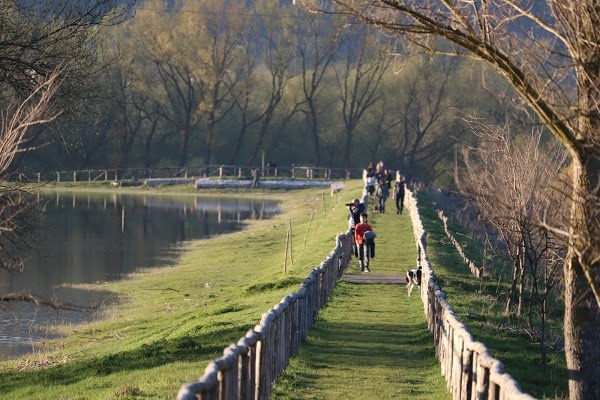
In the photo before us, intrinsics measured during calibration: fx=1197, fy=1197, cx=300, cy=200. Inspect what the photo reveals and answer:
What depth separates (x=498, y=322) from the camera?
23188 mm

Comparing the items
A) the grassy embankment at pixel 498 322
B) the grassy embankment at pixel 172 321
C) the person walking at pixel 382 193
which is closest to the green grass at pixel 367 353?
the grassy embankment at pixel 498 322

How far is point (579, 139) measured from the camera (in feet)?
43.4

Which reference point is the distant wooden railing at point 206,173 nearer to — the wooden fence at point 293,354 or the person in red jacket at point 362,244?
the person in red jacket at point 362,244

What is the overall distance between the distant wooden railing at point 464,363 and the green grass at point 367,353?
363 millimetres

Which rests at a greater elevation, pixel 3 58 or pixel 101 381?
pixel 3 58

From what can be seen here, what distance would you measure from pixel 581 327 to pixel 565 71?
2.89 m

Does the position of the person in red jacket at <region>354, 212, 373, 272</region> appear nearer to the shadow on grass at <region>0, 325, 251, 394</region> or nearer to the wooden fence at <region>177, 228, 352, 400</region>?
the wooden fence at <region>177, 228, 352, 400</region>

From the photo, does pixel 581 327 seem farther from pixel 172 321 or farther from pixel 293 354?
pixel 172 321

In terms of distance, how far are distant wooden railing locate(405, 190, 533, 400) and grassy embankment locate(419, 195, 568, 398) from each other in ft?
4.28

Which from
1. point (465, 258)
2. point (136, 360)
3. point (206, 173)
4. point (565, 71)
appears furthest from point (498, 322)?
point (206, 173)

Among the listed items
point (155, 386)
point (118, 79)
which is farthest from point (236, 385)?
point (118, 79)

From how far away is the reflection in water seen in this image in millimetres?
31328

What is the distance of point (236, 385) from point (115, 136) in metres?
82.6

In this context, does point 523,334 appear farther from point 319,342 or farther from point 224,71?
point 224,71
